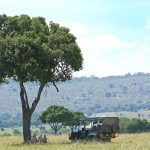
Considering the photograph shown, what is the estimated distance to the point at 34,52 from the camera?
145 feet

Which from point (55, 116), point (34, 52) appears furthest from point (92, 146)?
point (55, 116)

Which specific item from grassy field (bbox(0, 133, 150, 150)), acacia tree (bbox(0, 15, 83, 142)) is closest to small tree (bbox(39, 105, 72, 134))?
acacia tree (bbox(0, 15, 83, 142))

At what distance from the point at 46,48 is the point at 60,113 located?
90797mm

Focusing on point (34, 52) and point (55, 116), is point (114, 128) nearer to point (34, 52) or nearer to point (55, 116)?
point (34, 52)

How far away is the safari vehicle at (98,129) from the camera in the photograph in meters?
45.6

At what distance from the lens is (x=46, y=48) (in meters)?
44.5

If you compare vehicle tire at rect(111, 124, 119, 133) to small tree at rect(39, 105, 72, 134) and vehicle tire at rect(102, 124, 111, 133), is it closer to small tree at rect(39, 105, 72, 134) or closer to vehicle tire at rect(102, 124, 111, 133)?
vehicle tire at rect(102, 124, 111, 133)

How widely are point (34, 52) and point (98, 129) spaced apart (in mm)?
9017

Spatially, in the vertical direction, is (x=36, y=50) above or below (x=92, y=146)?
above

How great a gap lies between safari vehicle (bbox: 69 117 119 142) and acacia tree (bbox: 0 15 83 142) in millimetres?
4570

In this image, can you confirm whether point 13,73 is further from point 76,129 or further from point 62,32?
point 76,129

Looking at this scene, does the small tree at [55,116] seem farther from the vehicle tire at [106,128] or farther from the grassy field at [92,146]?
the grassy field at [92,146]

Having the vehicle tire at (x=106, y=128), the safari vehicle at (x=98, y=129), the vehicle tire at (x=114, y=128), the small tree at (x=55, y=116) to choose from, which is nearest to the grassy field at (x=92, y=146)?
the safari vehicle at (x=98, y=129)

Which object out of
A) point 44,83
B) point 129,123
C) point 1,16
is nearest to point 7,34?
point 1,16
